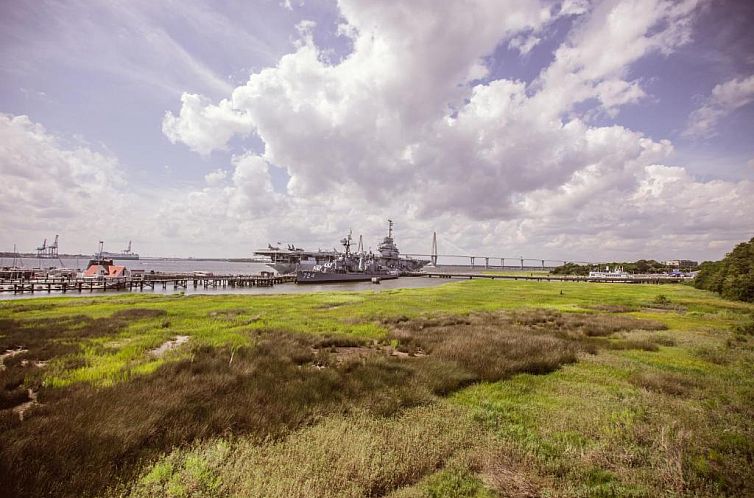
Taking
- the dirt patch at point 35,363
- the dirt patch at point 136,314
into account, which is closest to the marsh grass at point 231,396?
the dirt patch at point 35,363

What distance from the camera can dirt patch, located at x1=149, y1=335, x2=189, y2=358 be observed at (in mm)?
11863

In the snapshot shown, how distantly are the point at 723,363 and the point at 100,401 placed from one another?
63.2ft

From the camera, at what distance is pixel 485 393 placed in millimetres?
→ 8734

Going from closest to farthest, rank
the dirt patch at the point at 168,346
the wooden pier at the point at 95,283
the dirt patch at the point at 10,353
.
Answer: the dirt patch at the point at 10,353, the dirt patch at the point at 168,346, the wooden pier at the point at 95,283

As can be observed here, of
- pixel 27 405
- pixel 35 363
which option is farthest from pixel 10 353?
pixel 27 405

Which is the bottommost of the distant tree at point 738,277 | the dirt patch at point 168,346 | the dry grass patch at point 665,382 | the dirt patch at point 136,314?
the dry grass patch at point 665,382

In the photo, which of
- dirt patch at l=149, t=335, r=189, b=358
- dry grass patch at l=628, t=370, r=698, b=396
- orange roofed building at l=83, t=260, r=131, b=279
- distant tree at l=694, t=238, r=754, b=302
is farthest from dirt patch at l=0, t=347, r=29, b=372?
orange roofed building at l=83, t=260, r=131, b=279

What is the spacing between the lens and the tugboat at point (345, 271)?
292 feet

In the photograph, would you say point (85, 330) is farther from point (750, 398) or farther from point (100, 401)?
point (750, 398)

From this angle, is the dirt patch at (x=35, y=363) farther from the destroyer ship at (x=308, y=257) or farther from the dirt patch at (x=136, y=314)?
the destroyer ship at (x=308, y=257)

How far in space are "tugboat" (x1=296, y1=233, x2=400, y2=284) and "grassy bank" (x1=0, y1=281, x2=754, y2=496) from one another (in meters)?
75.3

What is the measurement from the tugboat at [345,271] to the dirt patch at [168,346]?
73.2 meters

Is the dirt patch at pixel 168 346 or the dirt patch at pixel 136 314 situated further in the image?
the dirt patch at pixel 136 314

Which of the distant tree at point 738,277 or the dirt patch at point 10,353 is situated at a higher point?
the distant tree at point 738,277
